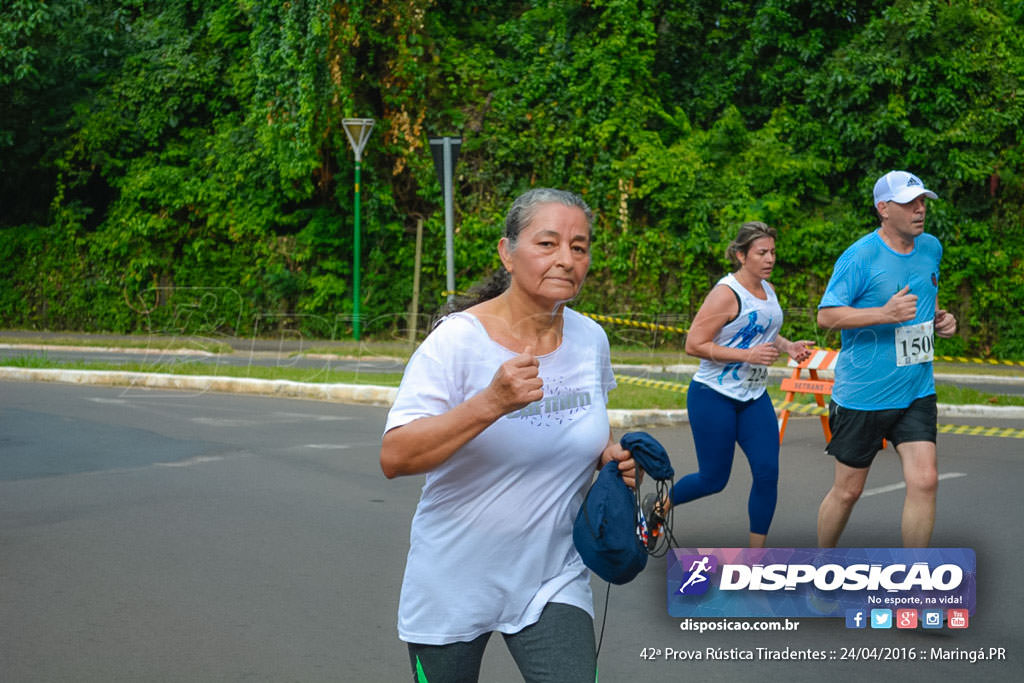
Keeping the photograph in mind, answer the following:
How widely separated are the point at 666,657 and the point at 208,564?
276cm

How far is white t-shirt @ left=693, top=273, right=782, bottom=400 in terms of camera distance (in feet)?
21.0

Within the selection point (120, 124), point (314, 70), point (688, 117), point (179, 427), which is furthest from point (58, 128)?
point (179, 427)

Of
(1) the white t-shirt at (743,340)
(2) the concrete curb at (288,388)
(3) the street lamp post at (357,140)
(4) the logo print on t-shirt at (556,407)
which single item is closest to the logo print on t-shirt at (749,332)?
(1) the white t-shirt at (743,340)

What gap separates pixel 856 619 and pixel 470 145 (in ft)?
68.3

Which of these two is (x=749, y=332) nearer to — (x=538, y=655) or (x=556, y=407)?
(x=556, y=407)

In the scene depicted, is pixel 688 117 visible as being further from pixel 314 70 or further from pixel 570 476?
pixel 570 476

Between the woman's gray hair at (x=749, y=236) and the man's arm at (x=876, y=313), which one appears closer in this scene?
the man's arm at (x=876, y=313)

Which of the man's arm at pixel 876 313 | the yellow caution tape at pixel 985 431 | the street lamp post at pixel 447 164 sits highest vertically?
the street lamp post at pixel 447 164

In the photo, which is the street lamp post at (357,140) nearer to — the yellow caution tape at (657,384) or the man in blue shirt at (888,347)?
the yellow caution tape at (657,384)

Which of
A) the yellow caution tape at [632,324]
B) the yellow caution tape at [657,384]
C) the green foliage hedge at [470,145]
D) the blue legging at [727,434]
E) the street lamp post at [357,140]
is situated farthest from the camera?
the street lamp post at [357,140]

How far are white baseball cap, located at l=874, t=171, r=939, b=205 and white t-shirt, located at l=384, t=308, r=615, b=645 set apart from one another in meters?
3.12

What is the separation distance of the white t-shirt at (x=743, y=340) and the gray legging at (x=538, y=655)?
3.55m

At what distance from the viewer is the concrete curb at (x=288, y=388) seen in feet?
42.0

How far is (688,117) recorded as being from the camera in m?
25.8
